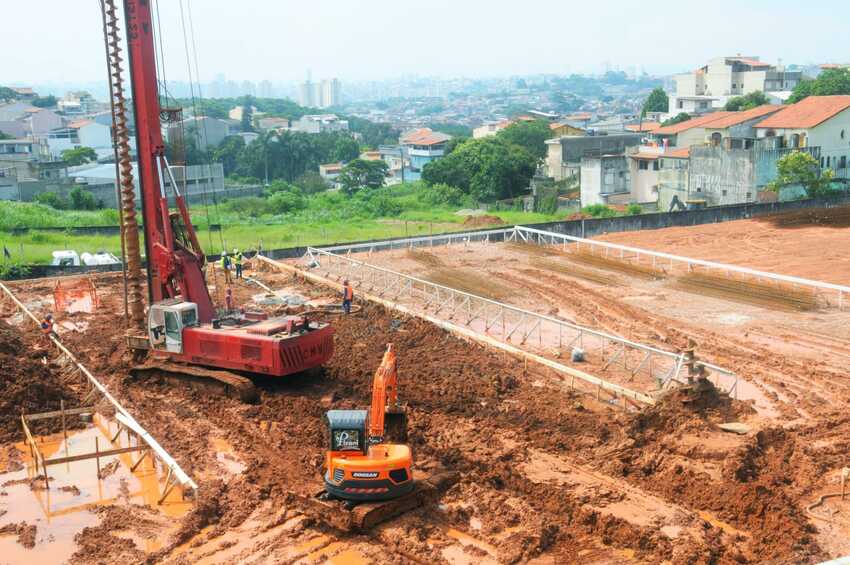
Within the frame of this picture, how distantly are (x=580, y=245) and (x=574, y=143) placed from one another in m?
30.9

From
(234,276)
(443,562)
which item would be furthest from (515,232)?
(443,562)

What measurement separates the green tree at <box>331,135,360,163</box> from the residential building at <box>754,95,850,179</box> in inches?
2305

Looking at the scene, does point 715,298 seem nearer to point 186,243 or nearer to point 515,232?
point 515,232

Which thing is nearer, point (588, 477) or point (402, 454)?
point (402, 454)

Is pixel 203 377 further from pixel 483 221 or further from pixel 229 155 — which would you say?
pixel 229 155

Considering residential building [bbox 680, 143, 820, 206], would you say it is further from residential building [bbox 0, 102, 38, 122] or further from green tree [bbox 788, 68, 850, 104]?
residential building [bbox 0, 102, 38, 122]

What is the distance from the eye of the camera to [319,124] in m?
161

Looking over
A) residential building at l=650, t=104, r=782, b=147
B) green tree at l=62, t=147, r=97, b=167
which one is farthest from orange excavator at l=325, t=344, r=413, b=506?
green tree at l=62, t=147, r=97, b=167

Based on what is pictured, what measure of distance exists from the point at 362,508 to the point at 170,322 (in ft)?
26.4

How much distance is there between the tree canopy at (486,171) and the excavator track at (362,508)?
4852 cm

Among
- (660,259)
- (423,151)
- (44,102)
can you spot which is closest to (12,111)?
(44,102)

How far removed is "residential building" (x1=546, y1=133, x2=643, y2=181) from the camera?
214 feet

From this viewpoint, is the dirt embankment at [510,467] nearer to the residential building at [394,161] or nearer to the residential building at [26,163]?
the residential building at [26,163]

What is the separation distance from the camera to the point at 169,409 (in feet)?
59.0
